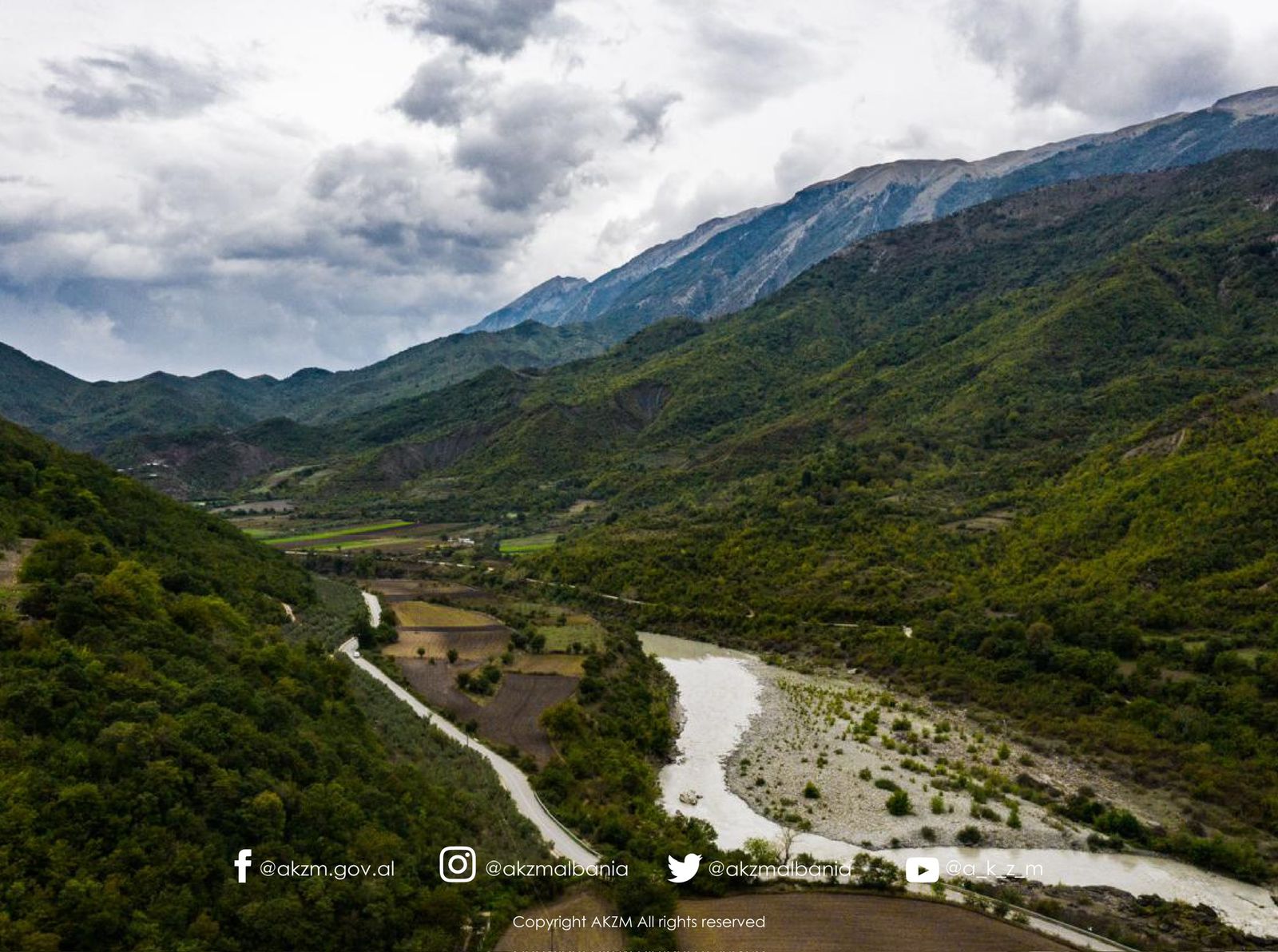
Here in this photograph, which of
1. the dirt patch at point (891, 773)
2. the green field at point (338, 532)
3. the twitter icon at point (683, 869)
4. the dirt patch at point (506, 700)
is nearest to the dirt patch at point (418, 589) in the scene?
the dirt patch at point (506, 700)

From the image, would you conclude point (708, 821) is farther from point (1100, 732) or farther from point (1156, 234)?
point (1156, 234)

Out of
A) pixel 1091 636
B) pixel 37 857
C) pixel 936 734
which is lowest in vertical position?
pixel 936 734

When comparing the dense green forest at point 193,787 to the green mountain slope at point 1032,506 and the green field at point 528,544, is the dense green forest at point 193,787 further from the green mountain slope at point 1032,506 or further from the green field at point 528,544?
the green field at point 528,544

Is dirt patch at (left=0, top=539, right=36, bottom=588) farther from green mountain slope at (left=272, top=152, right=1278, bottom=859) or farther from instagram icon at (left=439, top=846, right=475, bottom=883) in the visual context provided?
green mountain slope at (left=272, top=152, right=1278, bottom=859)

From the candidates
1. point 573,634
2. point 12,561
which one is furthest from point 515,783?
point 573,634

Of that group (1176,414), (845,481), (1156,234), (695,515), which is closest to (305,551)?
(695,515)
